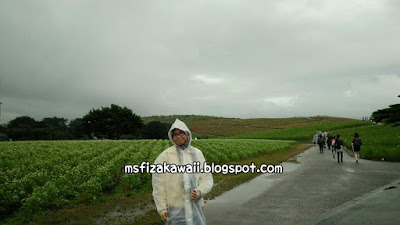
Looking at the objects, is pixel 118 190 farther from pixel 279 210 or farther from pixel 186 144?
pixel 186 144

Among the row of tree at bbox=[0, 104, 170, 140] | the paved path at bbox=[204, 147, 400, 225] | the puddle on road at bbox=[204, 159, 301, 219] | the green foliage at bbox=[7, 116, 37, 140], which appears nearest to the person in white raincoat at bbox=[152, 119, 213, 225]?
the paved path at bbox=[204, 147, 400, 225]

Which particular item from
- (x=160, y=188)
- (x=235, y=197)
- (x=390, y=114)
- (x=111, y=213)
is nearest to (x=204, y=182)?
(x=160, y=188)

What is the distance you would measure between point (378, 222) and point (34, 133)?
283ft

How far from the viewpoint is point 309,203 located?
8.70 meters

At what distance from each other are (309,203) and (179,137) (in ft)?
20.9

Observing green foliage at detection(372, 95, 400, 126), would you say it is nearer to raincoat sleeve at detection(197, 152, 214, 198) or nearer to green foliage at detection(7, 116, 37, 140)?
raincoat sleeve at detection(197, 152, 214, 198)

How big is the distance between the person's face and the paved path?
3761 millimetres

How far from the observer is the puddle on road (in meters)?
8.10

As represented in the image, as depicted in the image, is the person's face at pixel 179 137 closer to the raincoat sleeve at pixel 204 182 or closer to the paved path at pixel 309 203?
the raincoat sleeve at pixel 204 182

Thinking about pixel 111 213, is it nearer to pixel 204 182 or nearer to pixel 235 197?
pixel 235 197

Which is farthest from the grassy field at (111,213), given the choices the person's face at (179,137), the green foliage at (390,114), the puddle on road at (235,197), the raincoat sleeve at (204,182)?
the green foliage at (390,114)

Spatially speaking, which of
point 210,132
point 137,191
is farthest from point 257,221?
point 210,132

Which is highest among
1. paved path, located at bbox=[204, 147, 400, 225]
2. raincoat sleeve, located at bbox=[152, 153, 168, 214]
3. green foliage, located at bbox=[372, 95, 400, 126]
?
green foliage, located at bbox=[372, 95, 400, 126]

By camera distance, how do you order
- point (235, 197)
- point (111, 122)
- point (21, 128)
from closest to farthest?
point (235, 197) < point (111, 122) < point (21, 128)
